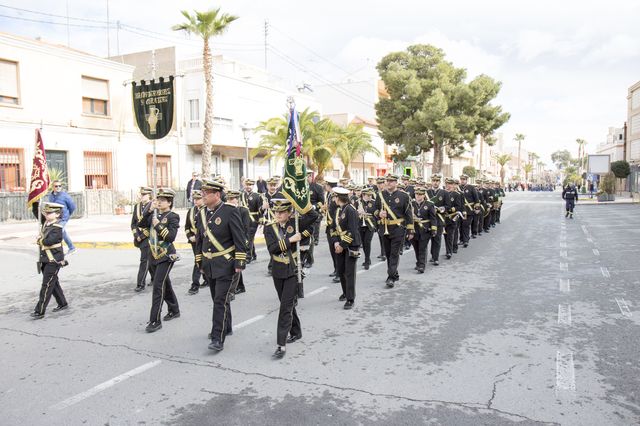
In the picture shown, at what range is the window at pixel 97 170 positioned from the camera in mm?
25688

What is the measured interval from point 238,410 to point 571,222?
2158cm

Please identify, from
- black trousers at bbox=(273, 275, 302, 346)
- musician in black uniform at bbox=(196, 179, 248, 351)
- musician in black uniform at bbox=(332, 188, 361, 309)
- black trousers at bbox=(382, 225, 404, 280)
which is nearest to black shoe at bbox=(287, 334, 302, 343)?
black trousers at bbox=(273, 275, 302, 346)

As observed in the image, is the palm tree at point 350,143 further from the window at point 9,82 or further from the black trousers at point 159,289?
the black trousers at point 159,289

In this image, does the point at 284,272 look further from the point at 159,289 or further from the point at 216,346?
the point at 159,289

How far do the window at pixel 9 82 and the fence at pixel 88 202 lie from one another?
4302mm

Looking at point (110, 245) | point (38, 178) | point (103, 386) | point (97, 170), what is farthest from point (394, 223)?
point (97, 170)

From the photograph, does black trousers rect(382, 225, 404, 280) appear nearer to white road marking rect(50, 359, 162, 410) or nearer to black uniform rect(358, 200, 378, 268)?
black uniform rect(358, 200, 378, 268)

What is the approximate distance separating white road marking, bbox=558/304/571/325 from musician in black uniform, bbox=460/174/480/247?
21.7ft

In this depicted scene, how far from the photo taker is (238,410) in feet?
14.4

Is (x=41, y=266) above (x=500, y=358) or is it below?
above

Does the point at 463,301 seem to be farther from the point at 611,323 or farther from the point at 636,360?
the point at 636,360

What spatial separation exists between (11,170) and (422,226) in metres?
19.3

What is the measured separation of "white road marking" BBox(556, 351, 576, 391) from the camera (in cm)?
482

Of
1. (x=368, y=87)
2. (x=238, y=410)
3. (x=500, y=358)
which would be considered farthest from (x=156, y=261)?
(x=368, y=87)
